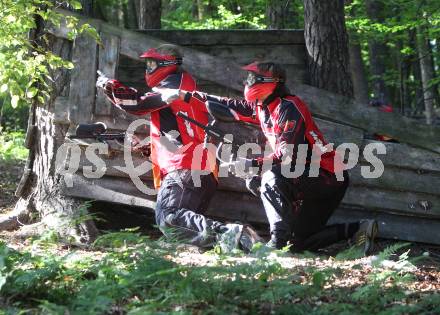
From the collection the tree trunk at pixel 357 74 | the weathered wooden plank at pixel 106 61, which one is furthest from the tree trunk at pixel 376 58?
the weathered wooden plank at pixel 106 61

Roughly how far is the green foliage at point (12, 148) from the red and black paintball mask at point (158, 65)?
5767mm

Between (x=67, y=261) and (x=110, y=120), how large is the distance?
89.8 inches

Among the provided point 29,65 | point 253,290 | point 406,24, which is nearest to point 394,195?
point 253,290

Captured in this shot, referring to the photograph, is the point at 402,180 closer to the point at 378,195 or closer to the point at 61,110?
the point at 378,195

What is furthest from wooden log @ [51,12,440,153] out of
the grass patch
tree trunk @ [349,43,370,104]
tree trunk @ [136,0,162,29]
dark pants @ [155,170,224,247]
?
tree trunk @ [349,43,370,104]

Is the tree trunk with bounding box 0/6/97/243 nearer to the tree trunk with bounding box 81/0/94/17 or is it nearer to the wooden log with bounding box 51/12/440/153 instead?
the wooden log with bounding box 51/12/440/153

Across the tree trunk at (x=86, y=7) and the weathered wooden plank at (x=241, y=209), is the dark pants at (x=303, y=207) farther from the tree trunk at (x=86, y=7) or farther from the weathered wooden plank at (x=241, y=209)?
the tree trunk at (x=86, y=7)

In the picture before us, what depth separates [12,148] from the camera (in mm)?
13812

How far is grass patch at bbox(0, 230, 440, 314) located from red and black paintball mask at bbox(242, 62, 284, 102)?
80.1 inches

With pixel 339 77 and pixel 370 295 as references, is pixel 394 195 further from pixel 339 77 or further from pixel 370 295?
pixel 370 295

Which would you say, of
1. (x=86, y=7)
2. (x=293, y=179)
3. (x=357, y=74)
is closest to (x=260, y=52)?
(x=293, y=179)

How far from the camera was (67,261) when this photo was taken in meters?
6.13

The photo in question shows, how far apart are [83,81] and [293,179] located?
2536 millimetres

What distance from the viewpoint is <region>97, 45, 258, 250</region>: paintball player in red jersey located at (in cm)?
739
